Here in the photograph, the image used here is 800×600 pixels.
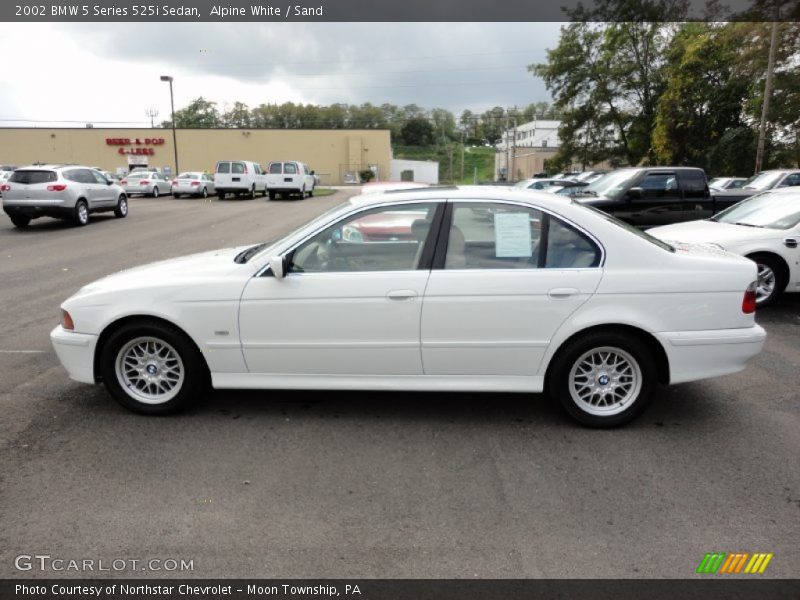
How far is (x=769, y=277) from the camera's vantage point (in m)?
7.98

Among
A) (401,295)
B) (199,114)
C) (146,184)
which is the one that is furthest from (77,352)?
(199,114)

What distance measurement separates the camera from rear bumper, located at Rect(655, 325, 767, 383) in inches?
166

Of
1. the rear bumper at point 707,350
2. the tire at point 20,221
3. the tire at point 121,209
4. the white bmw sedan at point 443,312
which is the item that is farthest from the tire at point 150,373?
the tire at point 121,209

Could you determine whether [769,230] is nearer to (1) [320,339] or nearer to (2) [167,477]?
(1) [320,339]

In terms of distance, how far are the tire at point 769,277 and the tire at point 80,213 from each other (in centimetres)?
1678

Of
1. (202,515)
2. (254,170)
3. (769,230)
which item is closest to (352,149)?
(254,170)

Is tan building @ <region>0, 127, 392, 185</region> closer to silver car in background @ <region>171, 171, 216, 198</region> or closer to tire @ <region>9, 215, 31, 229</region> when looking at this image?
silver car in background @ <region>171, 171, 216, 198</region>

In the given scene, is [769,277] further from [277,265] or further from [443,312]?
[277,265]

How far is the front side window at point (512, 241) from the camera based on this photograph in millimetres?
4297

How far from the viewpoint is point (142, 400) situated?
4.55 meters

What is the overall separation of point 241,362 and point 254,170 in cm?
3292

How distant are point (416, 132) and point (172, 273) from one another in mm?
125269

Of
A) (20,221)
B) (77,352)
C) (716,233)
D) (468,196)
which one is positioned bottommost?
(77,352)

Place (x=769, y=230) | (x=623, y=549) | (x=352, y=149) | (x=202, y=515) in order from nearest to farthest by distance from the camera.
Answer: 1. (x=623, y=549)
2. (x=202, y=515)
3. (x=769, y=230)
4. (x=352, y=149)
